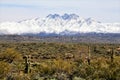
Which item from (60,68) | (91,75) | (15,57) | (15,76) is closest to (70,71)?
(60,68)

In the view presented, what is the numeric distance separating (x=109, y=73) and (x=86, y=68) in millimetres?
2629

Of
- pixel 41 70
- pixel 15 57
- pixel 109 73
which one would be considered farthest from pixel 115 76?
pixel 15 57

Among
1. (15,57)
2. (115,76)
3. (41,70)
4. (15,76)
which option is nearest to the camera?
(15,76)

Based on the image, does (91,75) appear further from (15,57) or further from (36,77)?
(15,57)

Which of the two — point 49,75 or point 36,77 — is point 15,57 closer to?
point 49,75

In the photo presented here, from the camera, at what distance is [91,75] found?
89.2 feet

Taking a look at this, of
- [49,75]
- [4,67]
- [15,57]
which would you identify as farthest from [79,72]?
[15,57]

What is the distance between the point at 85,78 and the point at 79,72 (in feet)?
4.47

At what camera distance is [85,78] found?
27219 millimetres

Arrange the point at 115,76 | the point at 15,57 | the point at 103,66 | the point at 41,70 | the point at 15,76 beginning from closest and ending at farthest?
the point at 15,76
the point at 115,76
the point at 103,66
the point at 41,70
the point at 15,57

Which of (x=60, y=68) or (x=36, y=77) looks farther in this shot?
(x=60, y=68)

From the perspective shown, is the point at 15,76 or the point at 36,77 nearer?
the point at 15,76

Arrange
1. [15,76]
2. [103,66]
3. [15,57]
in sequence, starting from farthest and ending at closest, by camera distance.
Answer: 1. [15,57]
2. [103,66]
3. [15,76]

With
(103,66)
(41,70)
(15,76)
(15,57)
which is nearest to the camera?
(15,76)
